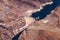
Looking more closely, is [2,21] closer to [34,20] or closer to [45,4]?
[34,20]

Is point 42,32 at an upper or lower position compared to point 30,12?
lower

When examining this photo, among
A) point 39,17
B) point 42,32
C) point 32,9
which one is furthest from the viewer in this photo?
point 32,9

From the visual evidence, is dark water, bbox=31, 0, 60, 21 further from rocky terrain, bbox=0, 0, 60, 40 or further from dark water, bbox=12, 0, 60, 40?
rocky terrain, bbox=0, 0, 60, 40

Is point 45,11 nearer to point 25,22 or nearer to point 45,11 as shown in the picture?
point 45,11

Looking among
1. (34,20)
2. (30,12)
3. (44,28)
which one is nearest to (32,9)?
(30,12)

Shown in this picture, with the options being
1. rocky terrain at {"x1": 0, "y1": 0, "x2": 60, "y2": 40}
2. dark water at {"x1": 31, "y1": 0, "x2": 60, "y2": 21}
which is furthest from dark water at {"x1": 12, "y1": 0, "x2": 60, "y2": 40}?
rocky terrain at {"x1": 0, "y1": 0, "x2": 60, "y2": 40}

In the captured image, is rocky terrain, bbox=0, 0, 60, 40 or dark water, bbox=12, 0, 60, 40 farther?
dark water, bbox=12, 0, 60, 40

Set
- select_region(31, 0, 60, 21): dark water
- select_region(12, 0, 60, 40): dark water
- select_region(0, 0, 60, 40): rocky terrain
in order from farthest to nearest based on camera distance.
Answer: select_region(12, 0, 60, 40): dark water < select_region(31, 0, 60, 21): dark water < select_region(0, 0, 60, 40): rocky terrain

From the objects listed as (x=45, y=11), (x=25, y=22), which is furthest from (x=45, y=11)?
(x=25, y=22)

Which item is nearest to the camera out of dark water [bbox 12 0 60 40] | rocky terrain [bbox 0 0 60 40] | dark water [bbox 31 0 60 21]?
rocky terrain [bbox 0 0 60 40]
